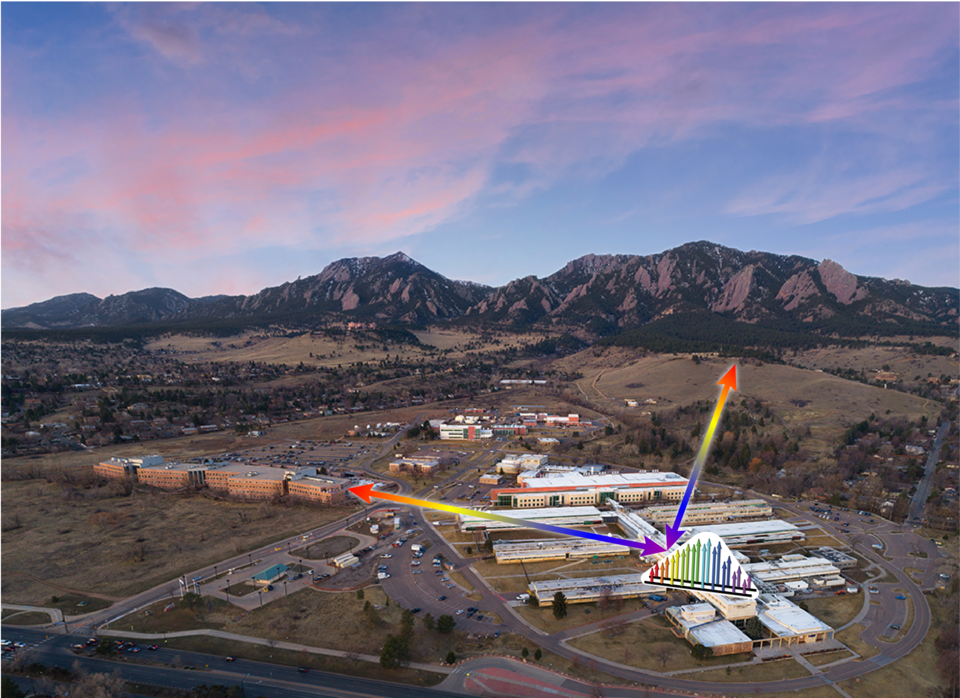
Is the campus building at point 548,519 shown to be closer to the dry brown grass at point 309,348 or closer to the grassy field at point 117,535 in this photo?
the grassy field at point 117,535

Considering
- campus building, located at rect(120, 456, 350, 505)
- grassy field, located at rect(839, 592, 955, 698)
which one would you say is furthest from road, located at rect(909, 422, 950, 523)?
campus building, located at rect(120, 456, 350, 505)

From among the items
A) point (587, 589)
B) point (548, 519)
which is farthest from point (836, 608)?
point (548, 519)

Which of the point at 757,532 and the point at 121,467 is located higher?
the point at 121,467

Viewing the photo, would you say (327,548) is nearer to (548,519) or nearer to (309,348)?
(548,519)

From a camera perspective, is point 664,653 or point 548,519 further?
point 548,519

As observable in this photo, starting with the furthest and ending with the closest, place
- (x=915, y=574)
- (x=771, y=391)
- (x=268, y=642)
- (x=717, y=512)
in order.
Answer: (x=771, y=391) < (x=717, y=512) < (x=915, y=574) < (x=268, y=642)

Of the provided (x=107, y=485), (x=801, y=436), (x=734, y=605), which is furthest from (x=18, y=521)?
(x=801, y=436)

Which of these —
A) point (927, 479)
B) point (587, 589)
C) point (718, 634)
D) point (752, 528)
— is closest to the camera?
point (718, 634)
